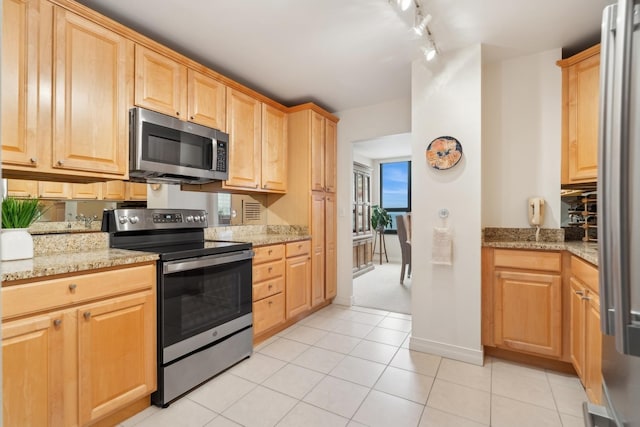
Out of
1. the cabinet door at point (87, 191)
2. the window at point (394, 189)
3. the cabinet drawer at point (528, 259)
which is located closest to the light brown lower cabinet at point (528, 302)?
the cabinet drawer at point (528, 259)

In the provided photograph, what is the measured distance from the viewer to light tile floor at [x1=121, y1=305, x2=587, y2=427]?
6.14 feet

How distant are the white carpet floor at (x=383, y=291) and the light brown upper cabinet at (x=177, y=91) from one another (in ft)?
8.76

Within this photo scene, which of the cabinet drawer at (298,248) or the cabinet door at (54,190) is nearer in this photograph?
the cabinet door at (54,190)

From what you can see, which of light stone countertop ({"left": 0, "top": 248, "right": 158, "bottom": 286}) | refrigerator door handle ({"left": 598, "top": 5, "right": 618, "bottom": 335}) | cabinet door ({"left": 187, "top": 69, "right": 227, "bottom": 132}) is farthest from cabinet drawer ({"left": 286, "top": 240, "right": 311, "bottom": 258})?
refrigerator door handle ({"left": 598, "top": 5, "right": 618, "bottom": 335})

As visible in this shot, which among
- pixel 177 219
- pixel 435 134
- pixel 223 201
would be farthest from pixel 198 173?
pixel 435 134

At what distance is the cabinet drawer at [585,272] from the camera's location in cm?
178

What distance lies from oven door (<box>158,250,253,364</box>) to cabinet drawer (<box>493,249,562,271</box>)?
1.94 metres

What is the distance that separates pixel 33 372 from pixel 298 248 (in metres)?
2.15

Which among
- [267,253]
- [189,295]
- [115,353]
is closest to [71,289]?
[115,353]

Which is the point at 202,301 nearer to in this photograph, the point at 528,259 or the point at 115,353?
the point at 115,353

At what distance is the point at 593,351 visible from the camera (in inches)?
73.5

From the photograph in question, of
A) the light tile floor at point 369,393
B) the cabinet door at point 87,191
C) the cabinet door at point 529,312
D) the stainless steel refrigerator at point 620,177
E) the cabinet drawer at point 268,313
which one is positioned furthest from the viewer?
the cabinet drawer at point 268,313

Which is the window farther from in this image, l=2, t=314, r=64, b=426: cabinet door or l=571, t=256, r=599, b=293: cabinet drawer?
l=2, t=314, r=64, b=426: cabinet door

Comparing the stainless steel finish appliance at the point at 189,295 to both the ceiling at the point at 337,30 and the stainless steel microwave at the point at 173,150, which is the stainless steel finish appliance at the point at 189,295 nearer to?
the stainless steel microwave at the point at 173,150
